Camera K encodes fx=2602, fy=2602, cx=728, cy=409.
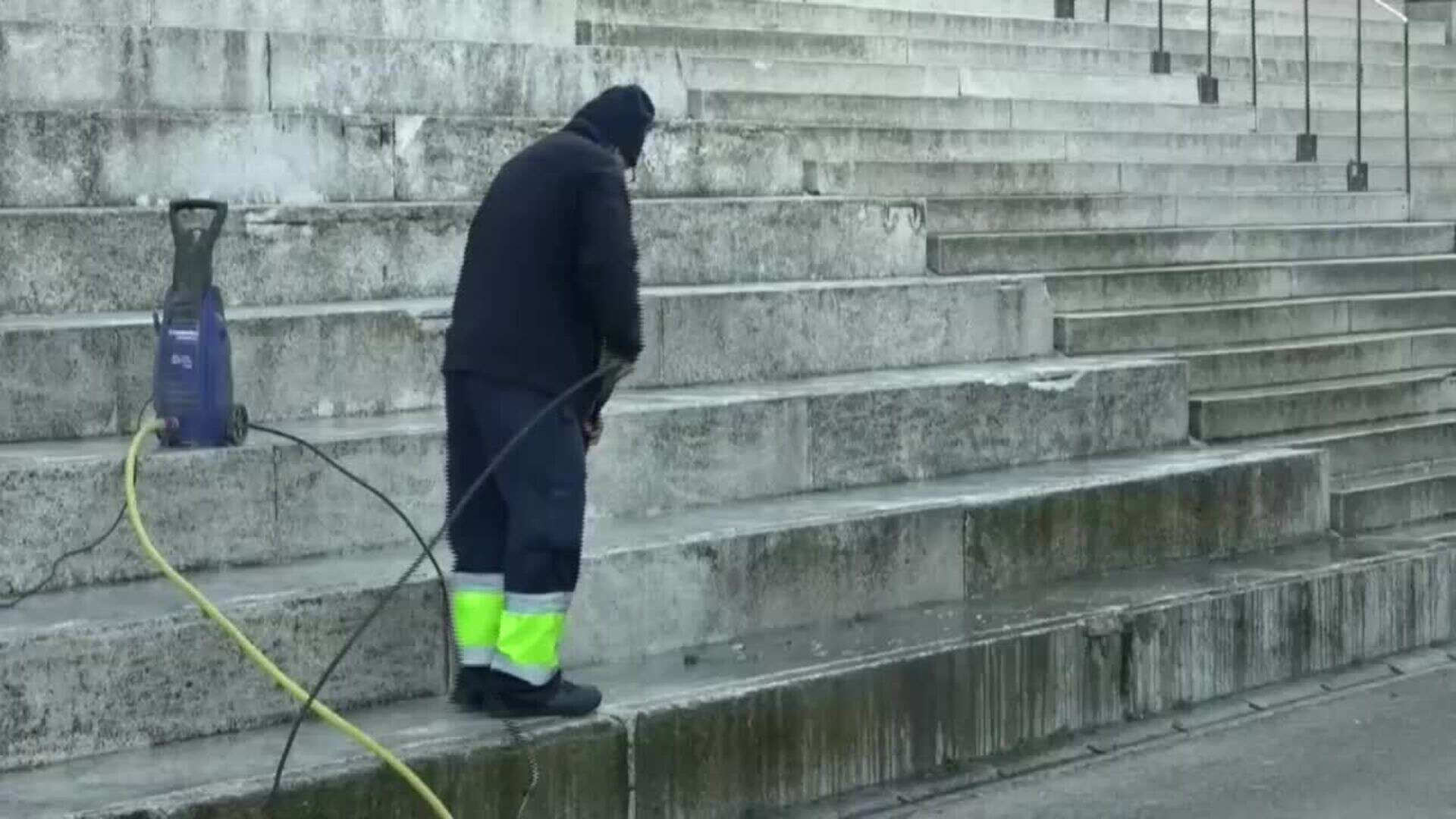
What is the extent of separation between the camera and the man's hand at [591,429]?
7660 millimetres

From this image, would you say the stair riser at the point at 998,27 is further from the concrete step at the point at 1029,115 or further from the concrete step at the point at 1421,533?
the concrete step at the point at 1421,533

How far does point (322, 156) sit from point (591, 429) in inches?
117


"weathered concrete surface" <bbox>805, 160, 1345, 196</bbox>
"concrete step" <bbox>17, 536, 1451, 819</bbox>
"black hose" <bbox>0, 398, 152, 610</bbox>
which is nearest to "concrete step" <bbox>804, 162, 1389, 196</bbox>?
"weathered concrete surface" <bbox>805, 160, 1345, 196</bbox>

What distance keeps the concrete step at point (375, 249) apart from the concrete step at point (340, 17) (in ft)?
3.89

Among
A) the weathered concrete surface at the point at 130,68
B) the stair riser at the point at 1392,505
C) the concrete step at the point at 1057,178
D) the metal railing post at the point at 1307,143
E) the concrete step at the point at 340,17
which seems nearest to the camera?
the weathered concrete surface at the point at 130,68

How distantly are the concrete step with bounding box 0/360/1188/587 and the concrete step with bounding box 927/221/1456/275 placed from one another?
94 centimetres

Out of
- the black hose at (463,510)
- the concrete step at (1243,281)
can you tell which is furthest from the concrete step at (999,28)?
the black hose at (463,510)

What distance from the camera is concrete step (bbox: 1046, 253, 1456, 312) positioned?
1276cm

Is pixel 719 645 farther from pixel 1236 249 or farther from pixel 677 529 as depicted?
pixel 1236 249

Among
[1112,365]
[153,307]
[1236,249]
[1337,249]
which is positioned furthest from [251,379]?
[1337,249]

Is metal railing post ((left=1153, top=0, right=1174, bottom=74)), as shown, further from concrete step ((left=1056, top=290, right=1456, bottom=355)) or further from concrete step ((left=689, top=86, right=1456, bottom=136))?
concrete step ((left=1056, top=290, right=1456, bottom=355))

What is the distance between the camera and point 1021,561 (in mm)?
10078

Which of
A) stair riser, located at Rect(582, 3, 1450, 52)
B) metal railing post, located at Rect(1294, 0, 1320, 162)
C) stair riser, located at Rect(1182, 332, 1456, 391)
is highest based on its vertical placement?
stair riser, located at Rect(582, 3, 1450, 52)

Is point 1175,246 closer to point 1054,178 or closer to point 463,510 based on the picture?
point 1054,178
